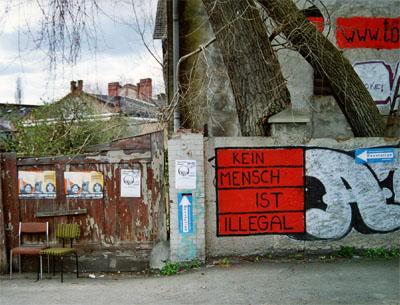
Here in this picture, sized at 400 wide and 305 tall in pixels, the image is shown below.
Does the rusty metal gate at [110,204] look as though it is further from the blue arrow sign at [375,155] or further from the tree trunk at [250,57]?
the blue arrow sign at [375,155]

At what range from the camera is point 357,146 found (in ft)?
24.7

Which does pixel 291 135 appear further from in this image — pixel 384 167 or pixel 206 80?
pixel 206 80

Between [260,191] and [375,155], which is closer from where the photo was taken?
[260,191]

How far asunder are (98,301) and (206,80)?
560 centimetres

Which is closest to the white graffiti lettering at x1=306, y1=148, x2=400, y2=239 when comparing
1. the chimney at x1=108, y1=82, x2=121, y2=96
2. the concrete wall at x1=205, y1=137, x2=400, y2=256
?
the concrete wall at x1=205, y1=137, x2=400, y2=256

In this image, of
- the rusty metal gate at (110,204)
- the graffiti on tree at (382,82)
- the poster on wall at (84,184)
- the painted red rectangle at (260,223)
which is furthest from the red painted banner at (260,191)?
the graffiti on tree at (382,82)

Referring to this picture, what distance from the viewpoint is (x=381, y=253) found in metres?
7.52

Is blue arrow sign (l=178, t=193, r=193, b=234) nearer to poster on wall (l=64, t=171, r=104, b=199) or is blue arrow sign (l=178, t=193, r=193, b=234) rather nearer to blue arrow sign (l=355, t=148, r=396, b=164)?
poster on wall (l=64, t=171, r=104, b=199)

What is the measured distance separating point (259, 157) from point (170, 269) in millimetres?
2352

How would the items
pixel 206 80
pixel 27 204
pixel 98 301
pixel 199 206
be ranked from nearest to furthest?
pixel 98 301 → pixel 199 206 → pixel 27 204 → pixel 206 80

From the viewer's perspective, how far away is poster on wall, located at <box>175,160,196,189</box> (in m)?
7.17

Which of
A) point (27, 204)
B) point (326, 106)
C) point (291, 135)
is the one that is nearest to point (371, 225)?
point (291, 135)

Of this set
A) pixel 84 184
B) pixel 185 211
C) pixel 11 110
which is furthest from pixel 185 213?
pixel 11 110

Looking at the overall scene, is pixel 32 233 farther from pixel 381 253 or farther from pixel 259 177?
pixel 381 253
